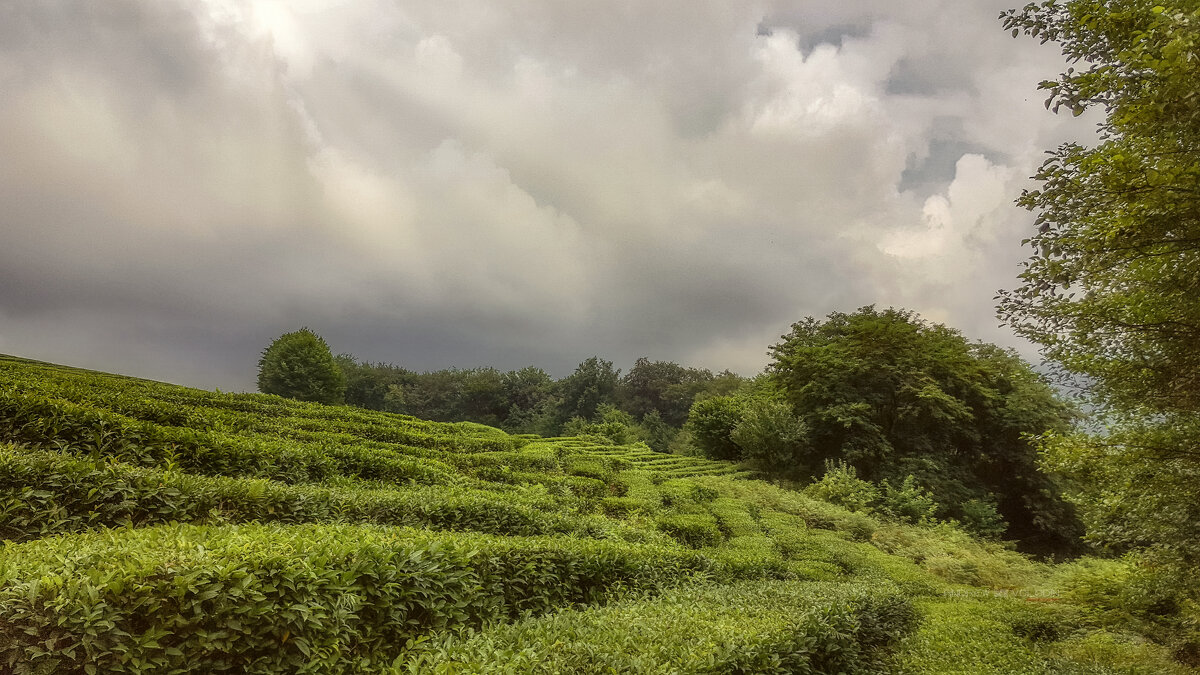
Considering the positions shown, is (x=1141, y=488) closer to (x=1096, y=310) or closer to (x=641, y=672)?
(x=1096, y=310)

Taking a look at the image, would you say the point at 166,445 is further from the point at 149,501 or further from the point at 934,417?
the point at 934,417

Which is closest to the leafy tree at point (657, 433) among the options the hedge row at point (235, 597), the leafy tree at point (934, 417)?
the leafy tree at point (934, 417)

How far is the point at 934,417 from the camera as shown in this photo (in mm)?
26578

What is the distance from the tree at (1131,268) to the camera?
492cm

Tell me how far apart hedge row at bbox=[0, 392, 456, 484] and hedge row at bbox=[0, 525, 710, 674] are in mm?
3922

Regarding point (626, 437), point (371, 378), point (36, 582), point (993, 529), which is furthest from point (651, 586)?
point (371, 378)

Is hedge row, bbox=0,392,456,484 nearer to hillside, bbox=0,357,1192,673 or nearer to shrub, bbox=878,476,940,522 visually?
hillside, bbox=0,357,1192,673

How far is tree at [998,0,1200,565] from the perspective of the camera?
194 inches

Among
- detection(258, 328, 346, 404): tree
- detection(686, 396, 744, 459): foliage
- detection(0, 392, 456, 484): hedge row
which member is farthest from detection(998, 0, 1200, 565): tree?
detection(258, 328, 346, 404): tree

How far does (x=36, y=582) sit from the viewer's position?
3070 millimetres

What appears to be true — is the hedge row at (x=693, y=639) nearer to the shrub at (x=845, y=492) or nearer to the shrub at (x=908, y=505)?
the shrub at (x=845, y=492)

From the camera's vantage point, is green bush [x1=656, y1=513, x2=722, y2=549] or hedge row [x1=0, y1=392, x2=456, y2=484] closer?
hedge row [x1=0, y1=392, x2=456, y2=484]

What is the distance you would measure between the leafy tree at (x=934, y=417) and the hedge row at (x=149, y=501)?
23.9m

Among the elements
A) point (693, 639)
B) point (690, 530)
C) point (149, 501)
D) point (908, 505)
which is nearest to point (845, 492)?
point (908, 505)
